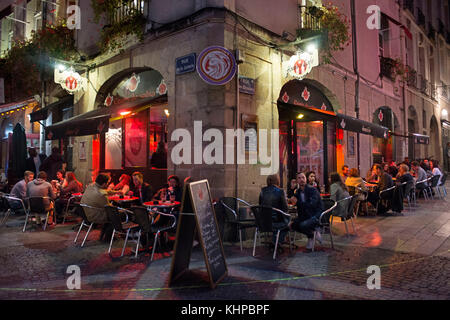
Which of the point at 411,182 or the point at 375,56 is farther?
the point at 375,56

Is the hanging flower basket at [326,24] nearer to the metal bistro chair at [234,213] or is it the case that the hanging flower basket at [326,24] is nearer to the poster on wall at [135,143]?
the metal bistro chair at [234,213]

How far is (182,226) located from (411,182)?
8.22 metres

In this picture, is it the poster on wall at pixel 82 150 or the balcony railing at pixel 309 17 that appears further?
the poster on wall at pixel 82 150

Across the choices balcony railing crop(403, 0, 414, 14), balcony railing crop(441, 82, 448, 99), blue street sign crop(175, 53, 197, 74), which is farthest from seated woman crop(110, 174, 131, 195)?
balcony railing crop(441, 82, 448, 99)

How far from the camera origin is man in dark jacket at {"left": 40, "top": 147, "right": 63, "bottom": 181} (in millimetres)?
10328

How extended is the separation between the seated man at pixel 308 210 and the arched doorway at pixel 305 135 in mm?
3466

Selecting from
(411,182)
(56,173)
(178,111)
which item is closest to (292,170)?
(411,182)

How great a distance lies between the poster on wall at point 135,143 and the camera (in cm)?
914

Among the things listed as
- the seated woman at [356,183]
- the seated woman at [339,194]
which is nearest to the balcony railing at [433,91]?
the seated woman at [356,183]

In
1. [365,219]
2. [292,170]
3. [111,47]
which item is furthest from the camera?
[292,170]

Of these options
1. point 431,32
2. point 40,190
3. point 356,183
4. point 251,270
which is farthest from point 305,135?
point 431,32

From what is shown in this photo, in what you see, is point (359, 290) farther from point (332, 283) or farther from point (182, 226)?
point (182, 226)

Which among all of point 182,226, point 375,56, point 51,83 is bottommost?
point 182,226

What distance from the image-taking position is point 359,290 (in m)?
3.76
